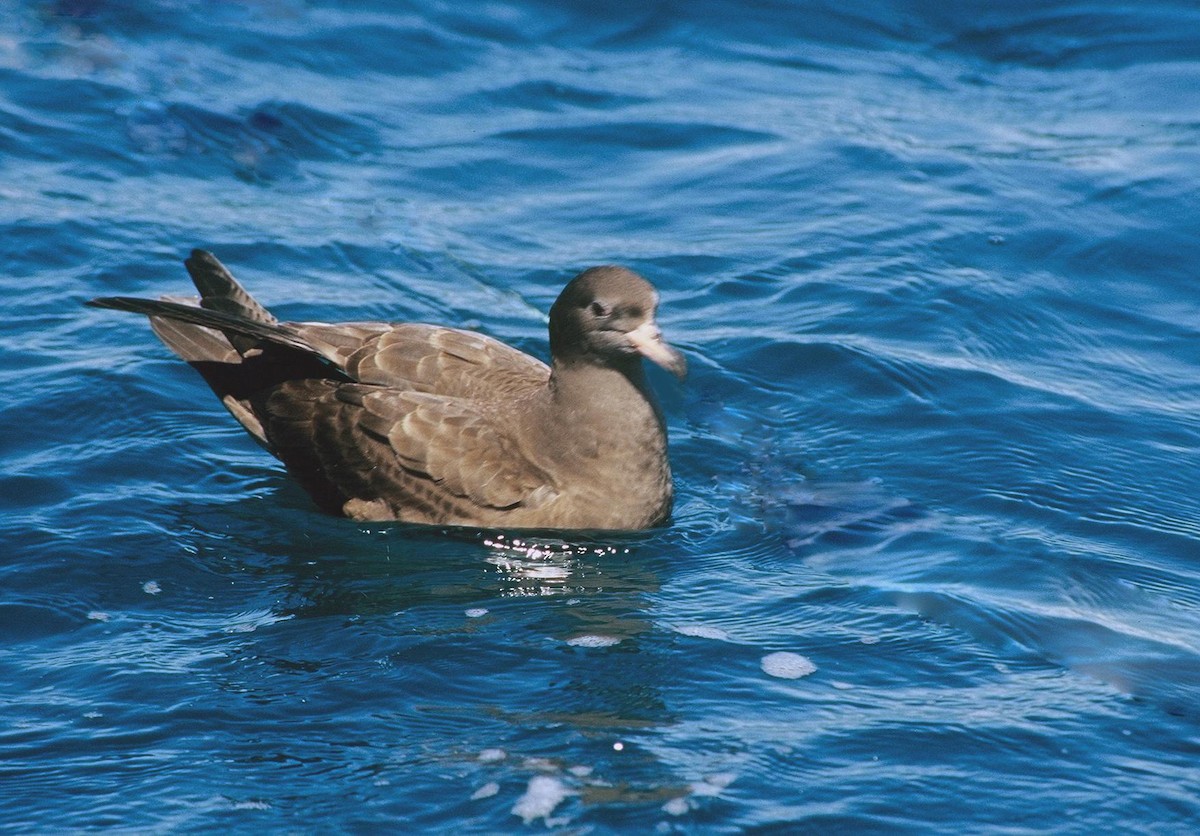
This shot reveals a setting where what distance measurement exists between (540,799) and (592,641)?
3.34 feet

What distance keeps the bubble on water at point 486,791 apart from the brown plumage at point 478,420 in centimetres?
181

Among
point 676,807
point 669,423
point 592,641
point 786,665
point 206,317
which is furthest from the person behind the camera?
point 669,423

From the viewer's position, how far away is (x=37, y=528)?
6.12 metres

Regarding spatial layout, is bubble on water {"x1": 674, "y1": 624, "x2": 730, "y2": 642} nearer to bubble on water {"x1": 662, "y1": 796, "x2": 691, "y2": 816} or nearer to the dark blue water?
the dark blue water

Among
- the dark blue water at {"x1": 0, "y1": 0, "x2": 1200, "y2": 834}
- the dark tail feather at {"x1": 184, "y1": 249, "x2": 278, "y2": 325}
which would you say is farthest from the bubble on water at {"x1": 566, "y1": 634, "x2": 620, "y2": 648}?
the dark tail feather at {"x1": 184, "y1": 249, "x2": 278, "y2": 325}

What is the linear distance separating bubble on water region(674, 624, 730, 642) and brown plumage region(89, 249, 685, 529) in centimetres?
80

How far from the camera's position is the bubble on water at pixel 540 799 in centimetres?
436

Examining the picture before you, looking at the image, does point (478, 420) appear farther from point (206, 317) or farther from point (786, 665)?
point (786, 665)

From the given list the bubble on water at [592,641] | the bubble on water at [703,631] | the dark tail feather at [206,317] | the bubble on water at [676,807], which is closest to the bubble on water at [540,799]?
the bubble on water at [676,807]

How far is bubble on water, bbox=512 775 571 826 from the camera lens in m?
4.36

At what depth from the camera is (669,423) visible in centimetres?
735

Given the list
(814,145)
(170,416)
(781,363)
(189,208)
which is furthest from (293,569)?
(814,145)

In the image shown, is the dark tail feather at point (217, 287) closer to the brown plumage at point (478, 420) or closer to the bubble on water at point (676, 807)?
the brown plumage at point (478, 420)

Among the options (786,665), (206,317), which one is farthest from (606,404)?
(206,317)
